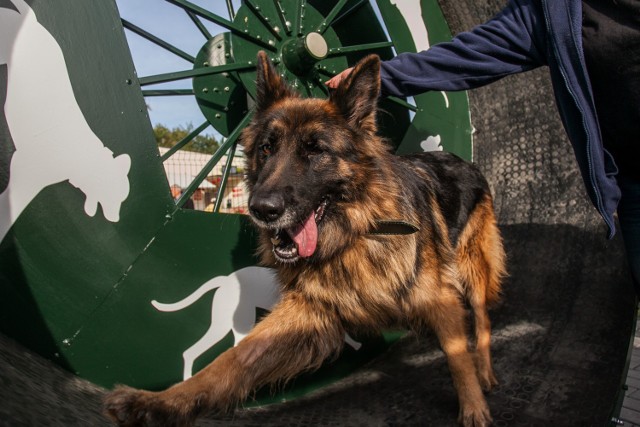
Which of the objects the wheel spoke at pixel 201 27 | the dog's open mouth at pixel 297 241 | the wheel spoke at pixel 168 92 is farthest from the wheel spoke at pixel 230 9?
the dog's open mouth at pixel 297 241

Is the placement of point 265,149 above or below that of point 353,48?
below

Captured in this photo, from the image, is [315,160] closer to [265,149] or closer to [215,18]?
[265,149]

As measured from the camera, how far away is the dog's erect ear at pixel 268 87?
2.74 metres

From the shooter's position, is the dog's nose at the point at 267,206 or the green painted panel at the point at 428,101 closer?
the dog's nose at the point at 267,206

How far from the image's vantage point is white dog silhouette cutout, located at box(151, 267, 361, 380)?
261cm

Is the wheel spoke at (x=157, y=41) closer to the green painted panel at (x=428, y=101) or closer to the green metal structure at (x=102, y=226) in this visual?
the green metal structure at (x=102, y=226)

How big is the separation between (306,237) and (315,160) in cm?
45

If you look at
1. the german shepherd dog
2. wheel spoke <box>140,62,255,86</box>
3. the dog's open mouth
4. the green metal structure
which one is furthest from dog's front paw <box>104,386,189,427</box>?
wheel spoke <box>140,62,255,86</box>

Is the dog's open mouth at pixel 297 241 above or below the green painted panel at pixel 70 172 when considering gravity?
below

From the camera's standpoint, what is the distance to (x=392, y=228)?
2.50 m

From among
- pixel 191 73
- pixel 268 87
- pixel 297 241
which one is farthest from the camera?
pixel 191 73

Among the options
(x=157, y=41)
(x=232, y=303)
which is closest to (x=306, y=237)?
(x=232, y=303)

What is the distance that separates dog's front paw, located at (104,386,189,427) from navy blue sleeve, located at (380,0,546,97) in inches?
81.2

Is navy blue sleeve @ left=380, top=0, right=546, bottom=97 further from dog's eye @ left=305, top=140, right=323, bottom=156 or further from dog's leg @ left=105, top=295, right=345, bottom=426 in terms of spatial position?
dog's leg @ left=105, top=295, right=345, bottom=426
